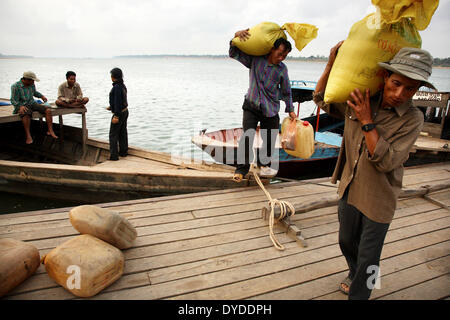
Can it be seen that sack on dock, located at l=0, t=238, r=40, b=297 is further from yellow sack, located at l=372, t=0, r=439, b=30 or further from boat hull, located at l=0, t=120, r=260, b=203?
yellow sack, located at l=372, t=0, r=439, b=30

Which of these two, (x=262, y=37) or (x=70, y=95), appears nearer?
(x=262, y=37)

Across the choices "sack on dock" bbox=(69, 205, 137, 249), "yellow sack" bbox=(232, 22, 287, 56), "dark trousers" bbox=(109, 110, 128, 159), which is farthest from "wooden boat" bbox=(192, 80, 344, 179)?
"sack on dock" bbox=(69, 205, 137, 249)

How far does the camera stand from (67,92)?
6.82 metres

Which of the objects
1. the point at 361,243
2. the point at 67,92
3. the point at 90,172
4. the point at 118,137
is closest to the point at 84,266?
the point at 361,243

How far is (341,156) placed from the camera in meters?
2.12

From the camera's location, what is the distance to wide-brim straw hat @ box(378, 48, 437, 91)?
1.47m

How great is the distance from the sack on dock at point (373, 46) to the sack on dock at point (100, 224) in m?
2.00

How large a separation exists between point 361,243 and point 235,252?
115 cm

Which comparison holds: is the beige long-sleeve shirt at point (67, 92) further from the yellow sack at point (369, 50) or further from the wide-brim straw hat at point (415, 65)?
the wide-brim straw hat at point (415, 65)

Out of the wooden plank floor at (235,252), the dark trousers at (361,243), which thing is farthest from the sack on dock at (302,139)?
the dark trousers at (361,243)

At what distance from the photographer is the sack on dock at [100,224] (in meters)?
2.38

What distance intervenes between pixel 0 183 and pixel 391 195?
21.8 ft

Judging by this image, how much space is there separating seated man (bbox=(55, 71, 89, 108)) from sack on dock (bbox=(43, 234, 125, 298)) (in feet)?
17.9

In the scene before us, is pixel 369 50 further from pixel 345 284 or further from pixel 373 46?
pixel 345 284
